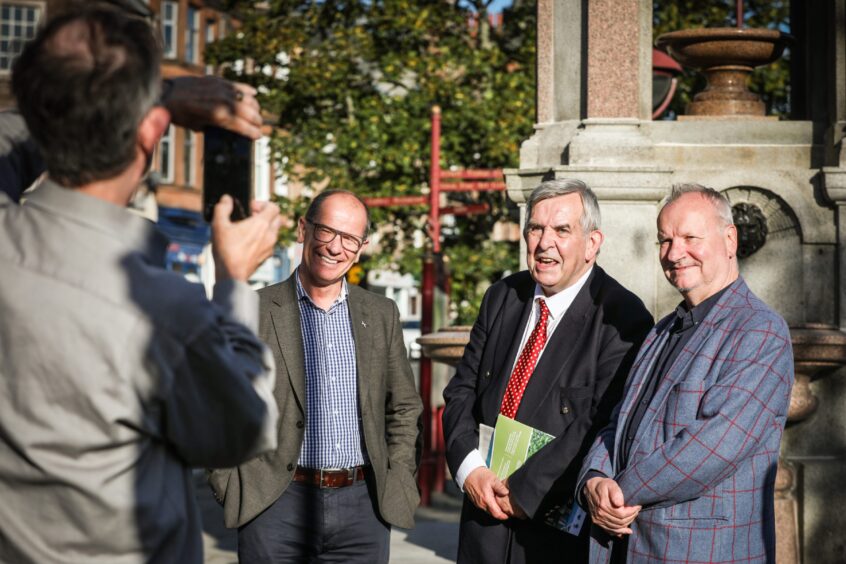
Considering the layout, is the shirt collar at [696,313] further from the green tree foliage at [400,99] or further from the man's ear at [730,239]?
the green tree foliage at [400,99]

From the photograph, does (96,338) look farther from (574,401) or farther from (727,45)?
(727,45)

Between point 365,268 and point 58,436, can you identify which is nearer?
point 58,436

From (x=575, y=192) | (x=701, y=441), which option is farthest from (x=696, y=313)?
(x=575, y=192)

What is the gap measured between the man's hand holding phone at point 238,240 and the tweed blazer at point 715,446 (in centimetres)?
169

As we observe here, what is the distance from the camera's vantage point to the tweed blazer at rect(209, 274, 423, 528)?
443 cm

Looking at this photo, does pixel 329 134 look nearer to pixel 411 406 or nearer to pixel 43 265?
pixel 411 406

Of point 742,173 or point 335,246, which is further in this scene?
point 742,173

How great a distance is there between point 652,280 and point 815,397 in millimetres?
967

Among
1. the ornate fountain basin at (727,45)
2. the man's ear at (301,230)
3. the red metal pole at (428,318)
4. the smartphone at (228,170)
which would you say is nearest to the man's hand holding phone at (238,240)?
the smartphone at (228,170)

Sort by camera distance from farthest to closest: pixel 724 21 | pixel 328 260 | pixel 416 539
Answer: pixel 724 21
pixel 416 539
pixel 328 260

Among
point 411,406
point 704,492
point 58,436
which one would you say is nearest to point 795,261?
point 411,406

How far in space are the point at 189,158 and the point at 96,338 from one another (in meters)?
37.8

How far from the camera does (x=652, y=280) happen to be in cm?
610

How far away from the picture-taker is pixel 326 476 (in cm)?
448
